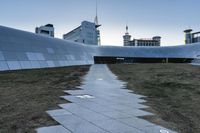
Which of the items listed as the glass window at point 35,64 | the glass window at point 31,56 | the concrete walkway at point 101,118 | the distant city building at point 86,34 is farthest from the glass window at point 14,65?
the distant city building at point 86,34

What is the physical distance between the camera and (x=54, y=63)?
1464 inches

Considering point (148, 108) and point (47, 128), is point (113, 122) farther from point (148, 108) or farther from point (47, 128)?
point (148, 108)

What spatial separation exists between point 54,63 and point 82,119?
3151 centimetres

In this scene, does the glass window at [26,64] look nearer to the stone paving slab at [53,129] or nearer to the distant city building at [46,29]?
the stone paving slab at [53,129]

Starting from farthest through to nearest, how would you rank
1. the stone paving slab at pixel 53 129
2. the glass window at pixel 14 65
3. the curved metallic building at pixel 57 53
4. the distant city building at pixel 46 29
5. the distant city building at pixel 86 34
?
the distant city building at pixel 86 34 → the distant city building at pixel 46 29 → the curved metallic building at pixel 57 53 → the glass window at pixel 14 65 → the stone paving slab at pixel 53 129

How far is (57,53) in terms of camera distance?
4116cm

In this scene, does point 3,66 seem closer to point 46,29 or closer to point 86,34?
point 46,29

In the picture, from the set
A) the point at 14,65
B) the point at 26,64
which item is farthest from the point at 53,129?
the point at 26,64

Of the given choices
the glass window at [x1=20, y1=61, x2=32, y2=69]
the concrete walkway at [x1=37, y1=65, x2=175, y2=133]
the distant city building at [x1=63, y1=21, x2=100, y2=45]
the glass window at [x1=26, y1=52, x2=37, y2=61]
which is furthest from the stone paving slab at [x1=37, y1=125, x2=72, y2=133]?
the distant city building at [x1=63, y1=21, x2=100, y2=45]

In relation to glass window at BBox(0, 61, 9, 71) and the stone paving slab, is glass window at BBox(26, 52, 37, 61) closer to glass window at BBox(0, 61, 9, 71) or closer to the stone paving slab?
glass window at BBox(0, 61, 9, 71)

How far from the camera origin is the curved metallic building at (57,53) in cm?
2923

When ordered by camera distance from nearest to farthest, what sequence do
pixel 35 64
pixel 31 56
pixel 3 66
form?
pixel 3 66 → pixel 35 64 → pixel 31 56

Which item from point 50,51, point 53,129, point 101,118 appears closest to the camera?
point 53,129

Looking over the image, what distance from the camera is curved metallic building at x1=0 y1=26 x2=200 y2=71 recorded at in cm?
2923
